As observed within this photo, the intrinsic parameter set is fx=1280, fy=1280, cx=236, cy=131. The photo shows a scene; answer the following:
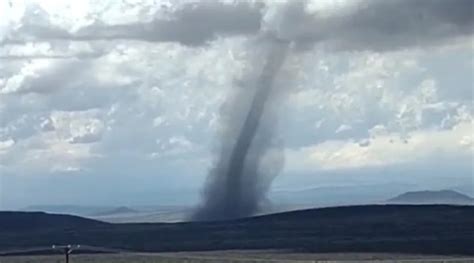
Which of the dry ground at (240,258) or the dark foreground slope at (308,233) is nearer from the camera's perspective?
the dry ground at (240,258)

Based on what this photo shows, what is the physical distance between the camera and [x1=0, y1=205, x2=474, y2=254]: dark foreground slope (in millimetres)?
122787

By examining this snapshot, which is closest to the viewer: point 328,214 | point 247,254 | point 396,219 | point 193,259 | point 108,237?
point 193,259

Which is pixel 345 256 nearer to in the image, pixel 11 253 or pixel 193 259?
pixel 193 259

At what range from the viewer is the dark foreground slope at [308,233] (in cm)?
12279

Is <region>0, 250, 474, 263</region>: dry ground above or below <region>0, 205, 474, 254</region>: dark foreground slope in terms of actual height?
below

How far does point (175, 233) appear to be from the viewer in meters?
163

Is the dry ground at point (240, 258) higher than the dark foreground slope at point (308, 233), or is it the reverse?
the dark foreground slope at point (308, 233)

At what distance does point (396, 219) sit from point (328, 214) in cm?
1984

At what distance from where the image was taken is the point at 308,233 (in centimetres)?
14938

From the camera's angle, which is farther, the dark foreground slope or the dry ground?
the dark foreground slope

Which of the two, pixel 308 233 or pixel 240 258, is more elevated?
pixel 308 233

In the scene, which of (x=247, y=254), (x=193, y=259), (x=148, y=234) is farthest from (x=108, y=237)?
(x=193, y=259)

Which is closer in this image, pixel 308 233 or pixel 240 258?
pixel 240 258

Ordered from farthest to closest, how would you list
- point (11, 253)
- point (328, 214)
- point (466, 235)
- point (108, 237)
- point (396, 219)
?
point (328, 214) < point (396, 219) < point (108, 237) < point (466, 235) < point (11, 253)
